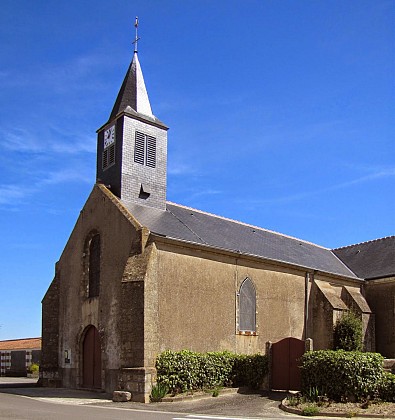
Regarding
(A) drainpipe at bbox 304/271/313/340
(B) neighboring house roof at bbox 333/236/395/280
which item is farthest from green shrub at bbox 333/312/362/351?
(B) neighboring house roof at bbox 333/236/395/280

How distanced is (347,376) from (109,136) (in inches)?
581

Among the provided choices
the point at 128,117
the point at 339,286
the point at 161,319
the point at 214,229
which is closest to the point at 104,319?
the point at 161,319

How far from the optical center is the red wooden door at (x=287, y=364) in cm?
1823

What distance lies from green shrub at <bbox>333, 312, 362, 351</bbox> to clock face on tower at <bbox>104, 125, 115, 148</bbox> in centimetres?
1336

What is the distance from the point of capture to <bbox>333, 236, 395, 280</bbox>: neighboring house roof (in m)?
28.2

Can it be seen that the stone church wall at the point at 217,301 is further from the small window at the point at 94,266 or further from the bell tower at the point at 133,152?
the bell tower at the point at 133,152

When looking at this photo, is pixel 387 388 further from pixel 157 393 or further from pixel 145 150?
pixel 145 150

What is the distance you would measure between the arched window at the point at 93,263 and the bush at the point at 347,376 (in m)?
9.59

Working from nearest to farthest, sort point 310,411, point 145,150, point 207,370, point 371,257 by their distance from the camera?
1. point 310,411
2. point 207,370
3. point 145,150
4. point 371,257

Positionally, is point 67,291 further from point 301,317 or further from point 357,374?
point 357,374

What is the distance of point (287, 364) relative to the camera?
18.7 m

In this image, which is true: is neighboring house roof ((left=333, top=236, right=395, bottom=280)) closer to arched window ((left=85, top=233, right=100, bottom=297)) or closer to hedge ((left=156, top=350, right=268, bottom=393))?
hedge ((left=156, top=350, right=268, bottom=393))

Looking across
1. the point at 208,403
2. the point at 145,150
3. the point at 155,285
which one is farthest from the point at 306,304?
the point at 145,150

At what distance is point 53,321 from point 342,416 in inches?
578
